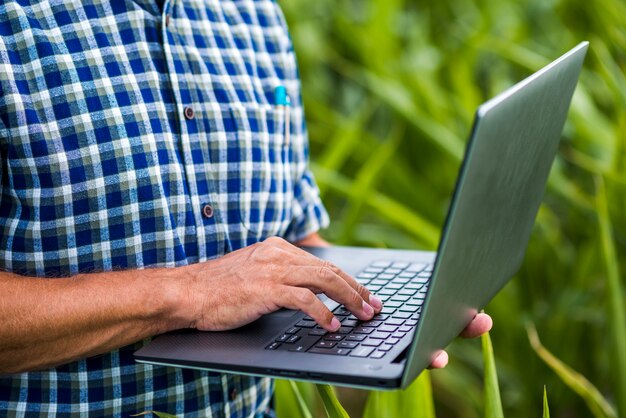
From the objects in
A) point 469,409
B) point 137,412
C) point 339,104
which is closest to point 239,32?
point 137,412

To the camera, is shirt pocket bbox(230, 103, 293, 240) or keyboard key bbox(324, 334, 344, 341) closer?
keyboard key bbox(324, 334, 344, 341)

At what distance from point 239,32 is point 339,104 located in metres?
1.37

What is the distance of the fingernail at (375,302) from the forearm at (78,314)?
175 millimetres

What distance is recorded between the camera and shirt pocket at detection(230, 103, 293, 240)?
1.01 metres

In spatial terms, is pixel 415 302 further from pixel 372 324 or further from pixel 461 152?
pixel 461 152

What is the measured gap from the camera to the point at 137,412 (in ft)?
3.01

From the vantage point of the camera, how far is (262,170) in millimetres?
1031

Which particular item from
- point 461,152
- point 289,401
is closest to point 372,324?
point 289,401

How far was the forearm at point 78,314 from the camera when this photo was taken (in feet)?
2.69

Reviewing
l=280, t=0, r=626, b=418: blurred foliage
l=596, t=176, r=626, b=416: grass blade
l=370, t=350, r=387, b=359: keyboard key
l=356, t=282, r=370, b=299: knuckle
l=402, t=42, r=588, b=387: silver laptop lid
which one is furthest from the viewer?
l=280, t=0, r=626, b=418: blurred foliage

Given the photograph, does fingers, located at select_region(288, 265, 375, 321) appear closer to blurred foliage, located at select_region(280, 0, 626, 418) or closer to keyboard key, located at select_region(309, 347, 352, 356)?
keyboard key, located at select_region(309, 347, 352, 356)

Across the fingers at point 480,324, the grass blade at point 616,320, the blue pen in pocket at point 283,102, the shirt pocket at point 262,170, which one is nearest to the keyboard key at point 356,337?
the fingers at point 480,324

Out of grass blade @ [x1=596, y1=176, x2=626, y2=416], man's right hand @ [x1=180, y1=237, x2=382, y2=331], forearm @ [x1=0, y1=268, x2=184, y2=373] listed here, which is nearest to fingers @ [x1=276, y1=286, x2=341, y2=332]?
man's right hand @ [x1=180, y1=237, x2=382, y2=331]

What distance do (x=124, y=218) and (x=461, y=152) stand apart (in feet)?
3.09
